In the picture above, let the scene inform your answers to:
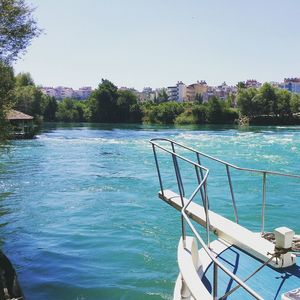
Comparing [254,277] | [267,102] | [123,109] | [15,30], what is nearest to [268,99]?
[267,102]

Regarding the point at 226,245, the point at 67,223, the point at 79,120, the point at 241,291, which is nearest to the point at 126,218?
the point at 67,223

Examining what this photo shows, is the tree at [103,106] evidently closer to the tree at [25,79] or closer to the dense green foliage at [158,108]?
the dense green foliage at [158,108]

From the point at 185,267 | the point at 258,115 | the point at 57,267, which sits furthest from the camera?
the point at 258,115

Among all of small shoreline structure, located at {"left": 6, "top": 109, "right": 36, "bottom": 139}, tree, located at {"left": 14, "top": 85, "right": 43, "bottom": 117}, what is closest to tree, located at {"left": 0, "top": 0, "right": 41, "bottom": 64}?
small shoreline structure, located at {"left": 6, "top": 109, "right": 36, "bottom": 139}

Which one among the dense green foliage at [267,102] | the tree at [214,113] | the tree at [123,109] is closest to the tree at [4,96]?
the dense green foliage at [267,102]

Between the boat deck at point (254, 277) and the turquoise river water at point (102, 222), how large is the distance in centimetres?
351

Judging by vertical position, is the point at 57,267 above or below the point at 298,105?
below

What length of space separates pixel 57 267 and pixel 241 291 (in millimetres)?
6337

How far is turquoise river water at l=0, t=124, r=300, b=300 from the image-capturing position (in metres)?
9.02

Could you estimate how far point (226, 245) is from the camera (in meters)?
5.71

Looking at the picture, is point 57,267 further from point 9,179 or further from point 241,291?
point 9,179

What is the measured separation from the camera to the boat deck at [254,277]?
14.9 feet

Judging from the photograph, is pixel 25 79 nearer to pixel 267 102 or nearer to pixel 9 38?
pixel 267 102

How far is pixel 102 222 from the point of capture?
13633mm
